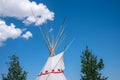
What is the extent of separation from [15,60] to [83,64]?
6.39 meters

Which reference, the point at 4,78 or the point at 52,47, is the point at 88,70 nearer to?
the point at 52,47

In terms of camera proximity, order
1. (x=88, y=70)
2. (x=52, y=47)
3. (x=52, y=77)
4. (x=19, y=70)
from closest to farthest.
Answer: (x=52, y=77), (x=52, y=47), (x=88, y=70), (x=19, y=70)

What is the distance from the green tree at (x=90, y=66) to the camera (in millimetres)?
24000

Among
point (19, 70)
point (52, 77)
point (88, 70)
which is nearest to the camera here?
point (52, 77)

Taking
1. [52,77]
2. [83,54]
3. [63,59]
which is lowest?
[52,77]

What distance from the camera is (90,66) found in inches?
957

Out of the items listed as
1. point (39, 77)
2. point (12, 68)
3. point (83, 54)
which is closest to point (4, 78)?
point (12, 68)

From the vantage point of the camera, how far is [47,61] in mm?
21688

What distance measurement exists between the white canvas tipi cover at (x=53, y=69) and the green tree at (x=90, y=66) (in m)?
3.60

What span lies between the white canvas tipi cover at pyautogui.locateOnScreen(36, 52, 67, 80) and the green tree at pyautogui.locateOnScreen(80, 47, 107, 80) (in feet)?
11.8

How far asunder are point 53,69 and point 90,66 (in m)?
→ 4.66

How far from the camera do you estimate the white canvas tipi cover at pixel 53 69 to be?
811 inches

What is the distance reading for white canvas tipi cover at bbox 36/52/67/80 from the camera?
20.6 metres

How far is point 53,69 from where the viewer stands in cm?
2080
